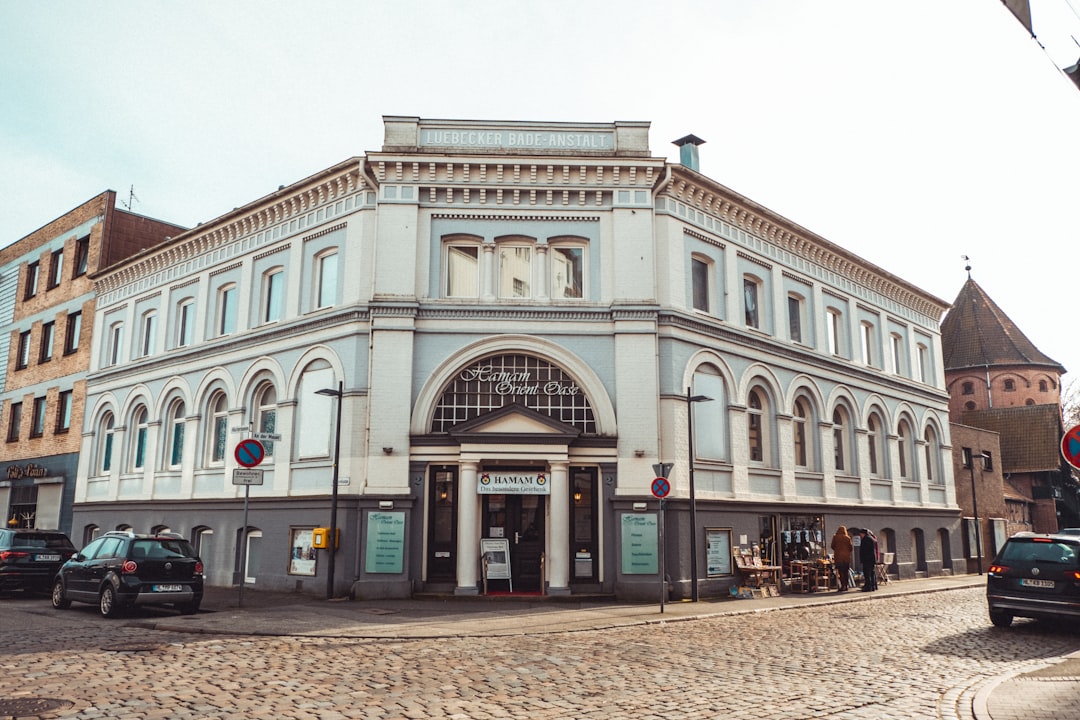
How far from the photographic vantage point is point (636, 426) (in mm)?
20234

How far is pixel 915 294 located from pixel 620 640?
24.0 meters

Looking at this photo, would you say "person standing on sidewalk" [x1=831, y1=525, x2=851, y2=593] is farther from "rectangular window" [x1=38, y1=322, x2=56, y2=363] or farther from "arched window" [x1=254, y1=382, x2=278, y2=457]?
"rectangular window" [x1=38, y1=322, x2=56, y2=363]

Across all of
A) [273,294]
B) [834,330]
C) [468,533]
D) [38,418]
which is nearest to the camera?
[468,533]

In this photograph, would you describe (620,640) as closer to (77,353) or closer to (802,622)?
(802,622)

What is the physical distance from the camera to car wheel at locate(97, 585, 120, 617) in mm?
15828

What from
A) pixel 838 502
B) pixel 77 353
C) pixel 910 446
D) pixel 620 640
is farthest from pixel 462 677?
pixel 77 353

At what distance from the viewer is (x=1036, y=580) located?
47.2 ft

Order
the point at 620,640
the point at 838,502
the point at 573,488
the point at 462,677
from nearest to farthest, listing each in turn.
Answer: the point at 462,677
the point at 620,640
the point at 573,488
the point at 838,502

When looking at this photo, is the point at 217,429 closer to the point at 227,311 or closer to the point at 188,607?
the point at 227,311

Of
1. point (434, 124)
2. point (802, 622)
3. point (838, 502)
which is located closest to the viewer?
point (802, 622)

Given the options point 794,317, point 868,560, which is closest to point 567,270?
point 794,317

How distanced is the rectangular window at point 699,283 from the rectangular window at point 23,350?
28.3m

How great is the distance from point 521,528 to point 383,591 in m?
3.43

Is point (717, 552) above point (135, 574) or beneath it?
above
